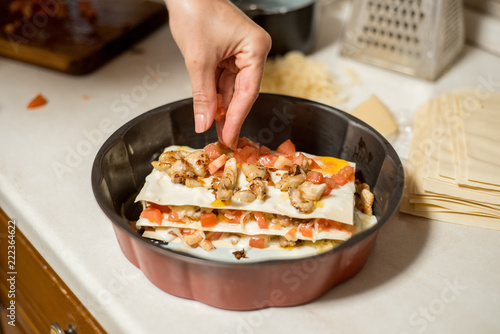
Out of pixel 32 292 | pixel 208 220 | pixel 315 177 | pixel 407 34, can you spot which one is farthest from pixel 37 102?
pixel 407 34

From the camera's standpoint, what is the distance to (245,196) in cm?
98

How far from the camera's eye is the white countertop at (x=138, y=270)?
911 mm

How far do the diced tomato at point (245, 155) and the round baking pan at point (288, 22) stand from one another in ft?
2.10

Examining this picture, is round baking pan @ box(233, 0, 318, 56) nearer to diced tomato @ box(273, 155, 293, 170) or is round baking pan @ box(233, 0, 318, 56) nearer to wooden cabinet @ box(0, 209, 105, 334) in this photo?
diced tomato @ box(273, 155, 293, 170)

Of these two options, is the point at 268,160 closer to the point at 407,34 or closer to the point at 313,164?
the point at 313,164

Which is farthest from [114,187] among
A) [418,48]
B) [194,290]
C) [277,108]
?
[418,48]

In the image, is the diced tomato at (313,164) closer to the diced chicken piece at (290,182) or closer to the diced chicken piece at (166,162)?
the diced chicken piece at (290,182)

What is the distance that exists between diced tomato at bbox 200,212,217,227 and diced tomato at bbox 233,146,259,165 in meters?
0.15

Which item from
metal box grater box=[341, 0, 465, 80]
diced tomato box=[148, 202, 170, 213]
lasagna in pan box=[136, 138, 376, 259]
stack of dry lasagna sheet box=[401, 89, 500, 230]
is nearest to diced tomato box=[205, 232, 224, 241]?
lasagna in pan box=[136, 138, 376, 259]

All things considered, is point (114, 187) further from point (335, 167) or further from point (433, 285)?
point (433, 285)

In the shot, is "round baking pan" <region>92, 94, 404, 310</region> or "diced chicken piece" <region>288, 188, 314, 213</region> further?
"diced chicken piece" <region>288, 188, 314, 213</region>

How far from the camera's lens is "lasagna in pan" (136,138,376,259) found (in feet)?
3.23

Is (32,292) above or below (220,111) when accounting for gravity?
below

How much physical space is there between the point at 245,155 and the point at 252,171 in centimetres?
8
